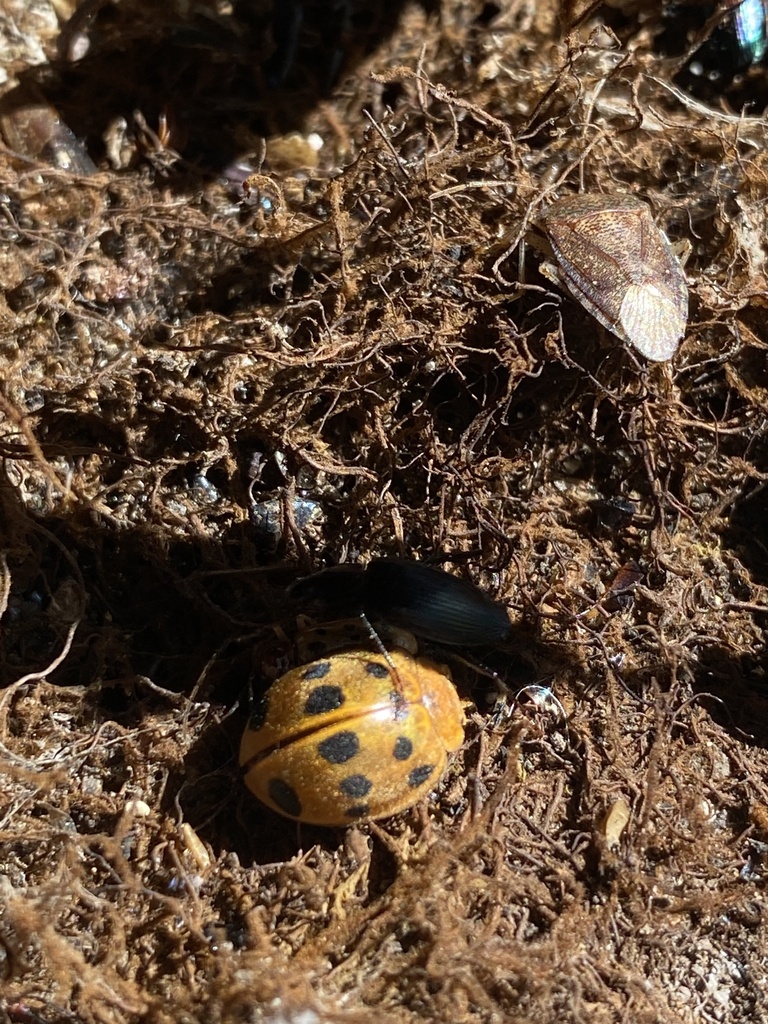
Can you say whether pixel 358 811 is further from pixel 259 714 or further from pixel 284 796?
pixel 259 714

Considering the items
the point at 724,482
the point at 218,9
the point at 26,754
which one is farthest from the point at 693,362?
the point at 26,754

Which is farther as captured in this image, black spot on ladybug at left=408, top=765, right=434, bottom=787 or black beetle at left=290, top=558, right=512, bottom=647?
black beetle at left=290, top=558, right=512, bottom=647

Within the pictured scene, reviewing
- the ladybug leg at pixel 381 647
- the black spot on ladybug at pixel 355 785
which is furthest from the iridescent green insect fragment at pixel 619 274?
the black spot on ladybug at pixel 355 785

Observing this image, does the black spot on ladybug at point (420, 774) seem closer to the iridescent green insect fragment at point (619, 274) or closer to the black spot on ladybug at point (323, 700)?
the black spot on ladybug at point (323, 700)

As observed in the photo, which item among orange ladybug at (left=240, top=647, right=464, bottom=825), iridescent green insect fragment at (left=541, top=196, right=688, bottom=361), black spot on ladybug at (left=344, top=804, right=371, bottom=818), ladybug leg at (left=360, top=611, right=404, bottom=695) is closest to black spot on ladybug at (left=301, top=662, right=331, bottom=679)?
orange ladybug at (left=240, top=647, right=464, bottom=825)

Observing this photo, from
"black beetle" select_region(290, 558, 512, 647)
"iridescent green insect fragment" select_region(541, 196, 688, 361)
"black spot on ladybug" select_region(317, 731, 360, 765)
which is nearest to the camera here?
"black spot on ladybug" select_region(317, 731, 360, 765)

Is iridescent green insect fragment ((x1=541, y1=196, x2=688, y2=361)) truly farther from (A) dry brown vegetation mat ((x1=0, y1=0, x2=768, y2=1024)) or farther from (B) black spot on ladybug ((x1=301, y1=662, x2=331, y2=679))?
(B) black spot on ladybug ((x1=301, y1=662, x2=331, y2=679))
